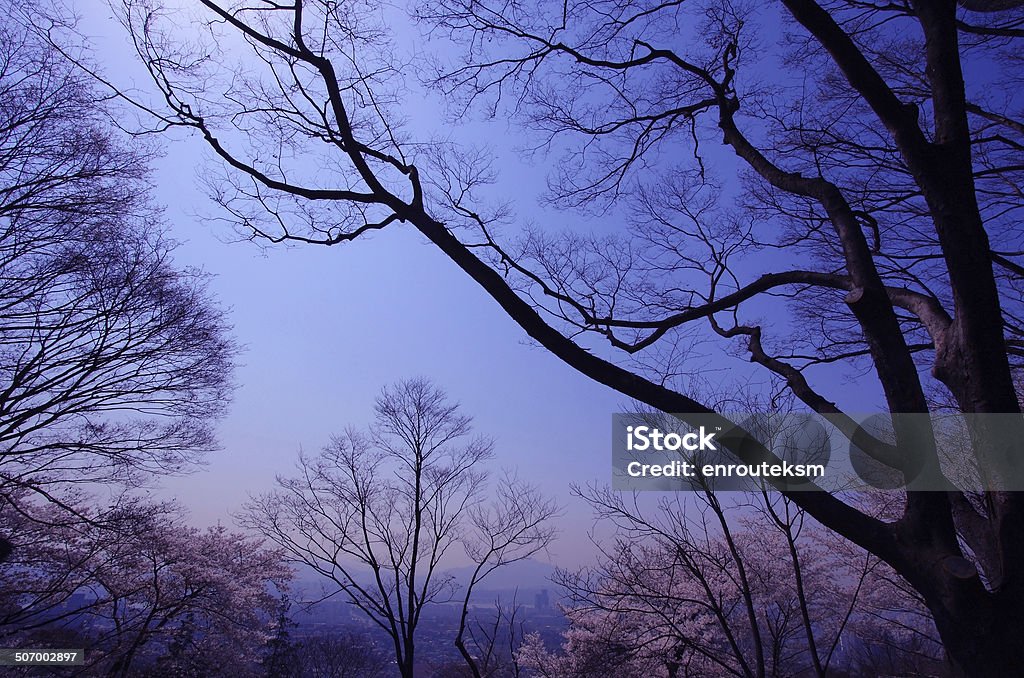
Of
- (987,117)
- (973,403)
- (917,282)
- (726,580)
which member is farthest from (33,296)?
(726,580)

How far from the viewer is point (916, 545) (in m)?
2.06

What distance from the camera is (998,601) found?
190cm

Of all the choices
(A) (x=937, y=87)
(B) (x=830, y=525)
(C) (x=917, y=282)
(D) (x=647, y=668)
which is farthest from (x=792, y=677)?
(A) (x=937, y=87)

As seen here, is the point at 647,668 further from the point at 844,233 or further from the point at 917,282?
the point at 844,233

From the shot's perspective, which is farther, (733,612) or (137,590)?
(733,612)

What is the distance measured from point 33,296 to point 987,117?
8475 mm

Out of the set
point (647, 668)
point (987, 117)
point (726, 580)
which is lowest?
point (647, 668)

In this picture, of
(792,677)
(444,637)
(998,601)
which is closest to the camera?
(998,601)

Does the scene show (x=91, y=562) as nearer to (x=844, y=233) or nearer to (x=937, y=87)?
(x=844, y=233)

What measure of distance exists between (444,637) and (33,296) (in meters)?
9.20

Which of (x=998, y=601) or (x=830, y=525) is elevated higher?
(x=830, y=525)

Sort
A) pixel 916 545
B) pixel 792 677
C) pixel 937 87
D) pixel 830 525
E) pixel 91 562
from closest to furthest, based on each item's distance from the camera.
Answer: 1. pixel 916 545
2. pixel 830 525
3. pixel 937 87
4. pixel 792 677
5. pixel 91 562

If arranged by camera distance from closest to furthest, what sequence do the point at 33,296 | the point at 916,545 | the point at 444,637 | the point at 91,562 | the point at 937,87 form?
the point at 916,545 → the point at 937,87 → the point at 33,296 → the point at 91,562 → the point at 444,637

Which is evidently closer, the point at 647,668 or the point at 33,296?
the point at 33,296
